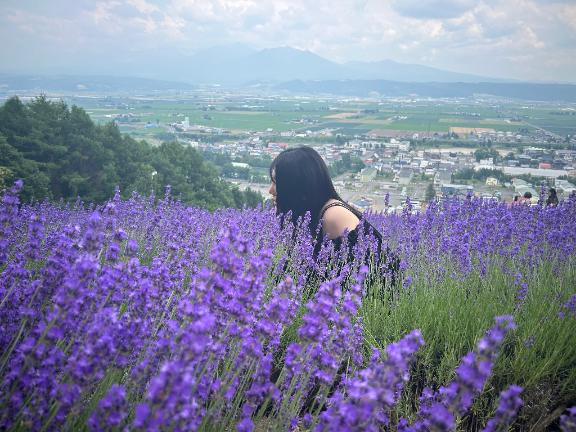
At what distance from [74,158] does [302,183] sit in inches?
646

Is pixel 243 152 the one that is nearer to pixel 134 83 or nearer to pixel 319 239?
pixel 319 239

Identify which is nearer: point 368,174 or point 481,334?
point 481,334

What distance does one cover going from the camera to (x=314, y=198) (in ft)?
14.7

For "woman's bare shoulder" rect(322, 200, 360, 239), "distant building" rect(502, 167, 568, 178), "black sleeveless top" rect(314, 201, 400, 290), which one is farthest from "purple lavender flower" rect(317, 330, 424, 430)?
"distant building" rect(502, 167, 568, 178)

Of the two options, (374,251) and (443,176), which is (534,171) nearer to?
(443,176)

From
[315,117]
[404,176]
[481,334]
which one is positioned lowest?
[404,176]

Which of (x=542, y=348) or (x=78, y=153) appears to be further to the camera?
(x=78, y=153)

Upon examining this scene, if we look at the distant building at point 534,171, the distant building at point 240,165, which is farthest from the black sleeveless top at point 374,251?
the distant building at point 240,165

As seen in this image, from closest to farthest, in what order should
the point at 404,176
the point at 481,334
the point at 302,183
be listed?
1. the point at 481,334
2. the point at 302,183
3. the point at 404,176

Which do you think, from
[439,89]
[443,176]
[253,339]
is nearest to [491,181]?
[443,176]

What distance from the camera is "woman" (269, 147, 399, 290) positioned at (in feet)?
14.1

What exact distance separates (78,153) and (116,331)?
59.7 ft

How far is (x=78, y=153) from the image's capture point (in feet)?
58.4

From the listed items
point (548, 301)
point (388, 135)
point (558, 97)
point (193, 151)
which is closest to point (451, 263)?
point (548, 301)
